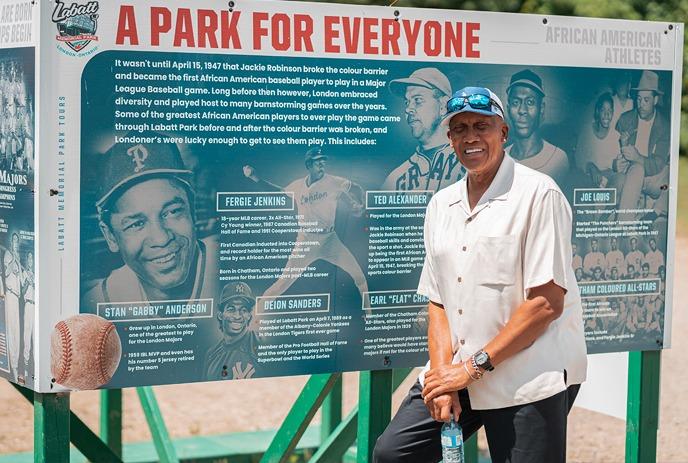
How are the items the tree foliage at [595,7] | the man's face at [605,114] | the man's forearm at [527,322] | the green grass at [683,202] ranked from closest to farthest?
the man's forearm at [527,322] → the man's face at [605,114] → the green grass at [683,202] → the tree foliage at [595,7]

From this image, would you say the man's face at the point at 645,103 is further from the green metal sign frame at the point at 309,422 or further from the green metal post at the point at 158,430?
the green metal post at the point at 158,430

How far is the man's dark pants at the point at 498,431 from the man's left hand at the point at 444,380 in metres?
0.13

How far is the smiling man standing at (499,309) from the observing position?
12.3 feet

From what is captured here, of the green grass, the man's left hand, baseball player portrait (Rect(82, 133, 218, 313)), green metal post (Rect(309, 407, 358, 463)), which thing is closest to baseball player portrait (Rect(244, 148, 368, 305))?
baseball player portrait (Rect(82, 133, 218, 313))

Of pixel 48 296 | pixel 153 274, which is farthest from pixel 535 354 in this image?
pixel 48 296

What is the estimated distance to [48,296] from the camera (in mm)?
3936

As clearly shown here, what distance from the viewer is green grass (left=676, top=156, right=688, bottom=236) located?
15523 mm

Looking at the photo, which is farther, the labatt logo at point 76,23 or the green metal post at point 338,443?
the green metal post at point 338,443

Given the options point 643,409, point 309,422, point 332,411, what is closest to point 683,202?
point 332,411

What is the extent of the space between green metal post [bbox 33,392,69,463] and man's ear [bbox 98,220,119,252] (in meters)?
0.49

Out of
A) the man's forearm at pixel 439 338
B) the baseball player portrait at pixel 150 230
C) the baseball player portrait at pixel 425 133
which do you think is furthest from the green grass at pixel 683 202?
the baseball player portrait at pixel 150 230

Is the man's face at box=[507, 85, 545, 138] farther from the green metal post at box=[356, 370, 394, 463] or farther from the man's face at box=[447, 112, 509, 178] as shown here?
the green metal post at box=[356, 370, 394, 463]

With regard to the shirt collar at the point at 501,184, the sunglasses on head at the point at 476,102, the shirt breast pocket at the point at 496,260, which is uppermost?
the sunglasses on head at the point at 476,102

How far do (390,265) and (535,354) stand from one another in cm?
87
